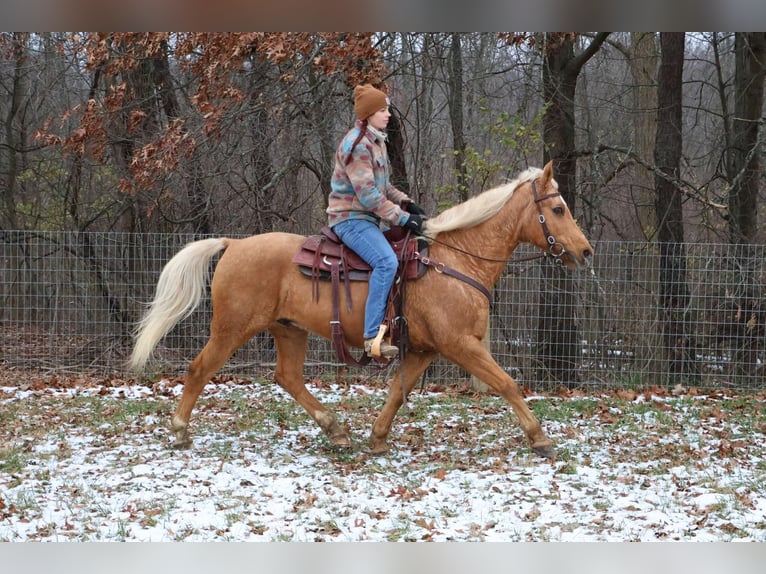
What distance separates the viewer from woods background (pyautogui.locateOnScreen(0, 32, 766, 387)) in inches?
372

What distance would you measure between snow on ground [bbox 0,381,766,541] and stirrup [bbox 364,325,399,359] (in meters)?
0.84

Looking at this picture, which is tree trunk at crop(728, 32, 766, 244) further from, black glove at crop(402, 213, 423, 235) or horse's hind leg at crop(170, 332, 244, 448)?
horse's hind leg at crop(170, 332, 244, 448)

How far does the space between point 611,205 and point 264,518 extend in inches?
405

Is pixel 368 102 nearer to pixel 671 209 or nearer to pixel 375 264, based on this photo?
pixel 375 264

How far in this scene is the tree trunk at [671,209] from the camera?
938cm

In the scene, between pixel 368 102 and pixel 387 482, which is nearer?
pixel 387 482

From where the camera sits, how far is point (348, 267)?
599 centimetres

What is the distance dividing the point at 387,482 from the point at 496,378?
3.76 ft

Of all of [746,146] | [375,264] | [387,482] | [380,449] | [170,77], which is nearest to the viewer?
[387,482]

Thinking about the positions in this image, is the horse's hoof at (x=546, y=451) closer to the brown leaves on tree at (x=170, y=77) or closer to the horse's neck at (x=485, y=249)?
the horse's neck at (x=485, y=249)

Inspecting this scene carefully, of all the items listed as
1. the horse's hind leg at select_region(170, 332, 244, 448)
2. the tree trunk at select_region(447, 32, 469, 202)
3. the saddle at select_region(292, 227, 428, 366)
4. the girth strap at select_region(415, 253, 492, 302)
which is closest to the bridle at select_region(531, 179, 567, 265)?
the girth strap at select_region(415, 253, 492, 302)

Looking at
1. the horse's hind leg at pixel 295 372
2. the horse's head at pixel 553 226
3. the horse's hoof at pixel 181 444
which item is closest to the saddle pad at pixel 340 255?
the horse's hind leg at pixel 295 372

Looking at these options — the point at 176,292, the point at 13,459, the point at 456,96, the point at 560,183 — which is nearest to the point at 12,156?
the point at 456,96
